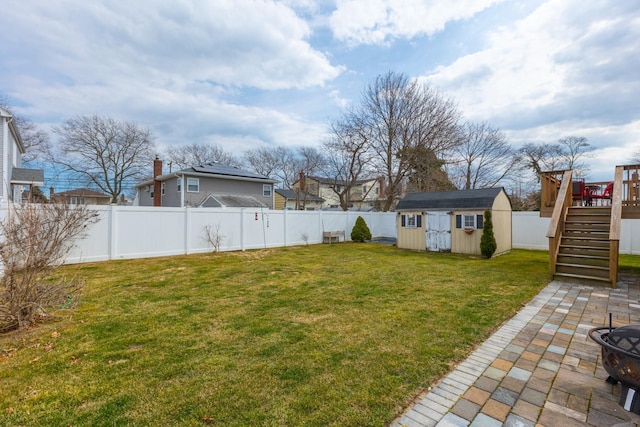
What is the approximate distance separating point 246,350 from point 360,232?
1276 cm

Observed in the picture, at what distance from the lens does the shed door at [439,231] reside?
38.2 feet

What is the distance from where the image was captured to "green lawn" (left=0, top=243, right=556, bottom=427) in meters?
2.09

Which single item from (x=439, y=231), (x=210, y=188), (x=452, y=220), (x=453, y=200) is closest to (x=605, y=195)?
(x=453, y=200)

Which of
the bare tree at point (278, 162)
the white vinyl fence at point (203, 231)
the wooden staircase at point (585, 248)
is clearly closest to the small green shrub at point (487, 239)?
the wooden staircase at point (585, 248)

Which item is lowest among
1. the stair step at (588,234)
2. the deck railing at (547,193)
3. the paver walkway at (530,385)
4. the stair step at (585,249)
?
the paver walkway at (530,385)

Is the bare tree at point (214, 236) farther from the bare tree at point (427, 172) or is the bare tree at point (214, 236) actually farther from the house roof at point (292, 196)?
the house roof at point (292, 196)

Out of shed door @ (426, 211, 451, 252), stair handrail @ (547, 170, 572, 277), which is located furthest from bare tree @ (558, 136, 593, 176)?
stair handrail @ (547, 170, 572, 277)

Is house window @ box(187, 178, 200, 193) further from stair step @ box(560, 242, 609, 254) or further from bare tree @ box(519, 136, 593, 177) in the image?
bare tree @ box(519, 136, 593, 177)

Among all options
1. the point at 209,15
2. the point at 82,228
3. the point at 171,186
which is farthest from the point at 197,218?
the point at 171,186

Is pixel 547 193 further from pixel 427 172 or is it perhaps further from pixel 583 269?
pixel 427 172

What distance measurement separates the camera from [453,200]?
37.6 feet

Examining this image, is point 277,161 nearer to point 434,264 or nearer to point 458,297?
point 434,264

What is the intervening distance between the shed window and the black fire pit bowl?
9328mm

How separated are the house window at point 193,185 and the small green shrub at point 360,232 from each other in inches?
409
